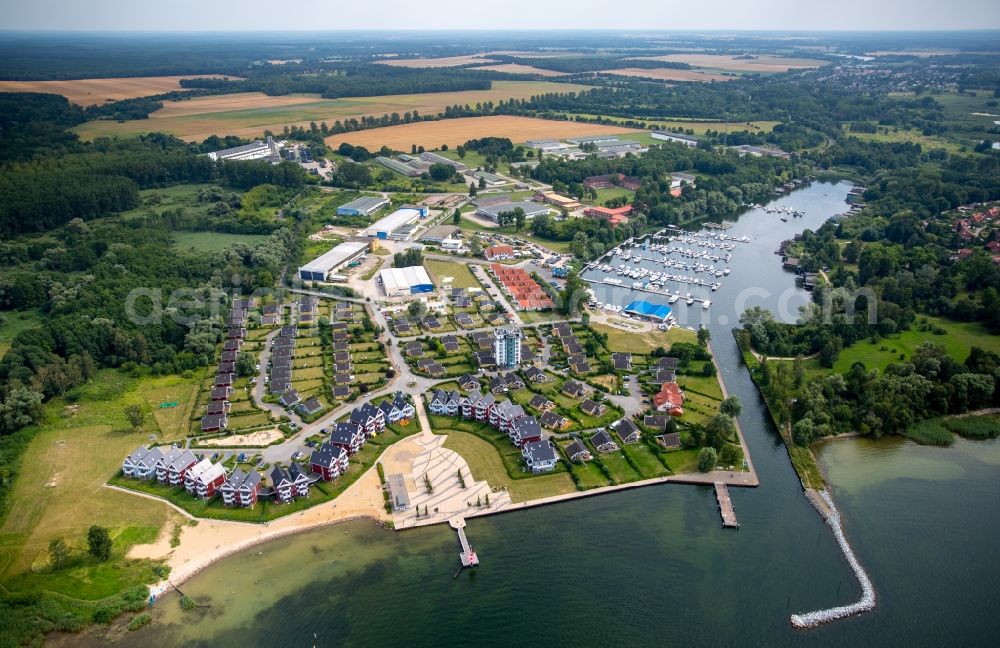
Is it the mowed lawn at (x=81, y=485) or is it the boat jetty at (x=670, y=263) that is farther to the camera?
the boat jetty at (x=670, y=263)

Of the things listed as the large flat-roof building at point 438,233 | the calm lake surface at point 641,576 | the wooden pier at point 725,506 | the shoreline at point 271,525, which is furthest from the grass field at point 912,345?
the large flat-roof building at point 438,233

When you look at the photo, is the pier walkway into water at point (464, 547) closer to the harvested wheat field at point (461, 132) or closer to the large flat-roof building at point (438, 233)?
the large flat-roof building at point (438, 233)

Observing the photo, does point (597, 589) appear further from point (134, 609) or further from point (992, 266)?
point (992, 266)

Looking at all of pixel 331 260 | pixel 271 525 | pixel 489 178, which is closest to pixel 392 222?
pixel 331 260

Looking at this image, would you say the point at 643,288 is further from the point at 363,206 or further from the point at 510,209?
the point at 363,206

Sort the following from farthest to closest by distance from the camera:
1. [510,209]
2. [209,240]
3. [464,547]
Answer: [510,209]
[209,240]
[464,547]

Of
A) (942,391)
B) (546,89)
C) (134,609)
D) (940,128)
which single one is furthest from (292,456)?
(546,89)

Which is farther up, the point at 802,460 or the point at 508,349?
the point at 508,349
